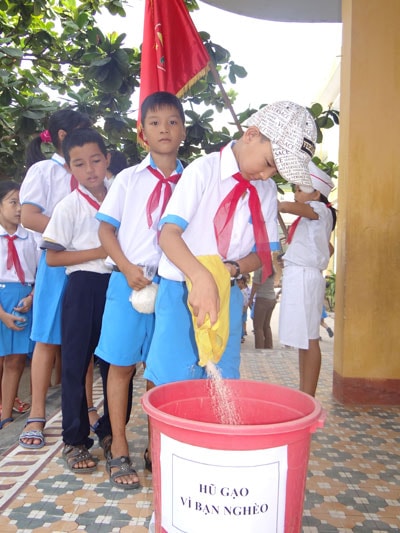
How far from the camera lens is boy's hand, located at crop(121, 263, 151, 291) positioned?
6.19 feet

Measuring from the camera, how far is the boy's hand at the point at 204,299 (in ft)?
3.88

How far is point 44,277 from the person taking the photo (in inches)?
99.2

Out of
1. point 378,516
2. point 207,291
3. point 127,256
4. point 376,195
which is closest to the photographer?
point 207,291

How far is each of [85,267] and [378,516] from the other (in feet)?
5.14

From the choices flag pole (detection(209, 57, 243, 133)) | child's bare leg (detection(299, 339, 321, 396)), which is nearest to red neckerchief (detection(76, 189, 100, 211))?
flag pole (detection(209, 57, 243, 133))

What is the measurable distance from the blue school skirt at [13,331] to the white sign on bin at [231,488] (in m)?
2.48

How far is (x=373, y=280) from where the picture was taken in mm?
3160

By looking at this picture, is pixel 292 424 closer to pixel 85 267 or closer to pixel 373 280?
pixel 85 267

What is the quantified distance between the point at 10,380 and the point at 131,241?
178 cm

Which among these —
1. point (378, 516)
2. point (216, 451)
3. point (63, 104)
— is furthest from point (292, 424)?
point (63, 104)

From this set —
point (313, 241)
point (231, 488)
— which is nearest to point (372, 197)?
point (313, 241)

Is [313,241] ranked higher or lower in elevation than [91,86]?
lower

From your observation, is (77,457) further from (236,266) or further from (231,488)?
(231,488)

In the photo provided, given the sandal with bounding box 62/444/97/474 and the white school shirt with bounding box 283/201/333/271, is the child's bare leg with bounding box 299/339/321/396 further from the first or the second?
the sandal with bounding box 62/444/97/474
